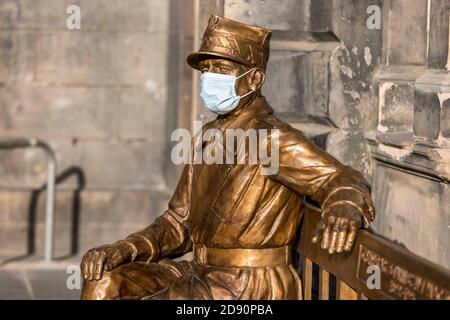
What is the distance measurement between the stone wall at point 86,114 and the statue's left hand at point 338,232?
5350mm

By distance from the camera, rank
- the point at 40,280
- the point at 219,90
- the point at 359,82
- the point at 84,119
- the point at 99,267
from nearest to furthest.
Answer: the point at 99,267
the point at 219,90
the point at 359,82
the point at 40,280
the point at 84,119

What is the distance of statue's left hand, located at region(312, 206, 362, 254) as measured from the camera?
14.4 ft

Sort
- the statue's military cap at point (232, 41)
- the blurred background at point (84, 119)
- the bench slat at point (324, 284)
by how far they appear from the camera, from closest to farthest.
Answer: the bench slat at point (324, 284) → the statue's military cap at point (232, 41) → the blurred background at point (84, 119)

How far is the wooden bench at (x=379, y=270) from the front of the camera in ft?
12.7

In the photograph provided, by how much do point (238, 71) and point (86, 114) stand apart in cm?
485

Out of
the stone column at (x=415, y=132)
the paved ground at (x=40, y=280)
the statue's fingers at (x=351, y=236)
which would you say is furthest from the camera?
the paved ground at (x=40, y=280)

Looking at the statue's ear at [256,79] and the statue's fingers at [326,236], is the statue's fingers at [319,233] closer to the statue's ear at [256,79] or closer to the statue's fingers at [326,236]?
the statue's fingers at [326,236]

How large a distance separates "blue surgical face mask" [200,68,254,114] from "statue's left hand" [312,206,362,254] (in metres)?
0.85

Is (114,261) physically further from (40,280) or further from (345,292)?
(40,280)

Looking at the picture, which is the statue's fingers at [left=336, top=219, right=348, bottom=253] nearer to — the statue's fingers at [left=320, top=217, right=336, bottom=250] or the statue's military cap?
the statue's fingers at [left=320, top=217, right=336, bottom=250]

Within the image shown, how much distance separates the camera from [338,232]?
14.4 feet

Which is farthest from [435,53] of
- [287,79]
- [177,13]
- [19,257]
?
[19,257]

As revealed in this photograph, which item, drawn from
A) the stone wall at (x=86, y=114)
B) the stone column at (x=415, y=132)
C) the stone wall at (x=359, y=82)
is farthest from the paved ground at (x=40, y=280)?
the stone column at (x=415, y=132)

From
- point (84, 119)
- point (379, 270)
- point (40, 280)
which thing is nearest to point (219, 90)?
point (379, 270)
